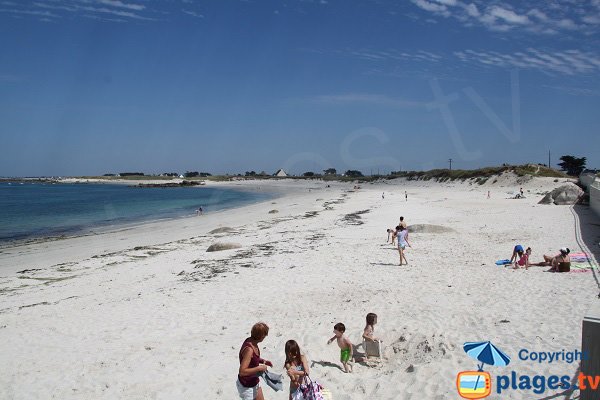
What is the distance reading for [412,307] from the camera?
351 inches

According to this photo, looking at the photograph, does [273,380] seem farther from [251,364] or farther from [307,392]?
[307,392]

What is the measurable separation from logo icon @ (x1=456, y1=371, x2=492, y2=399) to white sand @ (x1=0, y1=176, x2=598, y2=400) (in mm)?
118

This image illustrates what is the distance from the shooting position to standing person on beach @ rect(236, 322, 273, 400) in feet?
15.5

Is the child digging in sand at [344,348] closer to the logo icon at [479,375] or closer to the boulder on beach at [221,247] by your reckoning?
the logo icon at [479,375]

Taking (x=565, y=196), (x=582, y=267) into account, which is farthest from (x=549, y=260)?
(x=565, y=196)

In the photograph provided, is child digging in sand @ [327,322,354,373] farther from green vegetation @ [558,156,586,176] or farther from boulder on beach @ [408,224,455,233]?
green vegetation @ [558,156,586,176]

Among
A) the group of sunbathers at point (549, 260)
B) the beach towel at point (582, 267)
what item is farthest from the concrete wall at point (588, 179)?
the group of sunbathers at point (549, 260)

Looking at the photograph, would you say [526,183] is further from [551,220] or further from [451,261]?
[451,261]

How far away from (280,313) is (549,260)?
7.84 m

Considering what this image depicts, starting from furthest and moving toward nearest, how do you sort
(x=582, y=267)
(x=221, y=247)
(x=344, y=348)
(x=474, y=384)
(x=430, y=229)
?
1. (x=430, y=229)
2. (x=221, y=247)
3. (x=582, y=267)
4. (x=344, y=348)
5. (x=474, y=384)

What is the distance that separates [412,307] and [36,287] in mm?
11753

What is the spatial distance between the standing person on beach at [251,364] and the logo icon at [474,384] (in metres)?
2.69

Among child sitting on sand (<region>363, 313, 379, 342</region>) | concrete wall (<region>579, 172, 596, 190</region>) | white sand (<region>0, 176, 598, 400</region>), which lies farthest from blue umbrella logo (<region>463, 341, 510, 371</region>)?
concrete wall (<region>579, 172, 596, 190</region>)

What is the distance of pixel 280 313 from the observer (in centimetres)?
916
